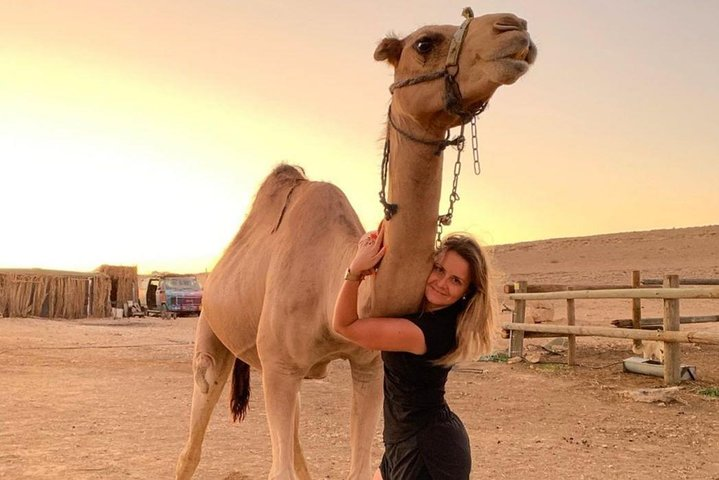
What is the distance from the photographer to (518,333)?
13078 millimetres

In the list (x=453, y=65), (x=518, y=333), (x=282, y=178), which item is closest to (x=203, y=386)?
(x=282, y=178)

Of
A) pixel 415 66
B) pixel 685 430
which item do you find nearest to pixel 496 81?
pixel 415 66

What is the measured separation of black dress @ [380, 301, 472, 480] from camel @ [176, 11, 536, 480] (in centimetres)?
19

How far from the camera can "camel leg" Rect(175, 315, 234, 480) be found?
5.02 metres

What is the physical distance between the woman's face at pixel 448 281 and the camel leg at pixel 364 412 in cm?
111

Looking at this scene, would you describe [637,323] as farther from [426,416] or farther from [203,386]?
[426,416]

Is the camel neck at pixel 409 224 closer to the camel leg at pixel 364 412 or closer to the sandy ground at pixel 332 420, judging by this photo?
the sandy ground at pixel 332 420

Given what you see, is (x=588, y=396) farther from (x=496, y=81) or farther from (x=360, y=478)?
(x=496, y=81)

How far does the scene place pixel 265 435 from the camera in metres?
7.21

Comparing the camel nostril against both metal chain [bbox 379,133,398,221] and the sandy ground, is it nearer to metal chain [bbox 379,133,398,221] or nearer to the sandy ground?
metal chain [bbox 379,133,398,221]

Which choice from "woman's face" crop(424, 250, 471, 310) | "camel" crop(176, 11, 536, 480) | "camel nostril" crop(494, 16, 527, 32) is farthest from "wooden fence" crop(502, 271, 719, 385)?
"camel nostril" crop(494, 16, 527, 32)

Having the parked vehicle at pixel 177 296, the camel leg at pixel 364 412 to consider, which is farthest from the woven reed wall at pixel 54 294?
the camel leg at pixel 364 412

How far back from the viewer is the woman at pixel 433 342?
9.39 feet

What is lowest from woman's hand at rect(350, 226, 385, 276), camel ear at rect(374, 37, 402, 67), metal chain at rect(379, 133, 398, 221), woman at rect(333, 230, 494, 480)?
woman at rect(333, 230, 494, 480)
